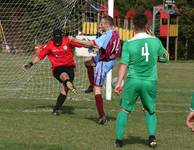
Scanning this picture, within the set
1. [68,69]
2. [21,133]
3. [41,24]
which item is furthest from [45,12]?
[21,133]

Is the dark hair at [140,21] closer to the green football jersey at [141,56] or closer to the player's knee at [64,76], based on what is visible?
the green football jersey at [141,56]

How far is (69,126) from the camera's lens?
9.92 metres

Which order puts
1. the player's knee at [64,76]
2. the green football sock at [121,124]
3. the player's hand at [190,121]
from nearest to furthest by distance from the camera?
the green football sock at [121,124] < the player's hand at [190,121] < the player's knee at [64,76]

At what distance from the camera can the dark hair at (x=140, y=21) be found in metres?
7.85

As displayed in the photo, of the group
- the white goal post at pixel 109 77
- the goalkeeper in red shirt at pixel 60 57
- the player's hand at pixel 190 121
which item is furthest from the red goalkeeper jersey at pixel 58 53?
the player's hand at pixel 190 121

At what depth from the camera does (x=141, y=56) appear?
7.81 m

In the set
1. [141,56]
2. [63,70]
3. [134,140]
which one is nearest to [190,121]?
[134,140]

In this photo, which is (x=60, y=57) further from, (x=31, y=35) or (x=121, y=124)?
(x=31, y=35)

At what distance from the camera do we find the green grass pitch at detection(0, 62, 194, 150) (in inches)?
319

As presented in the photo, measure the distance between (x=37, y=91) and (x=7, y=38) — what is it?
644 cm

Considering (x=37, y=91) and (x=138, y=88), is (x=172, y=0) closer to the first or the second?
(x=37, y=91)

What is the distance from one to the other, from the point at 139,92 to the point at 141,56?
1.71 feet

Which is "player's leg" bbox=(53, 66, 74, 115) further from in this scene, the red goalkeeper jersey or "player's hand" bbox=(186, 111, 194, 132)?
"player's hand" bbox=(186, 111, 194, 132)

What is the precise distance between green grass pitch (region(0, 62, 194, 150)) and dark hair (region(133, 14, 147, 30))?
1743 millimetres
